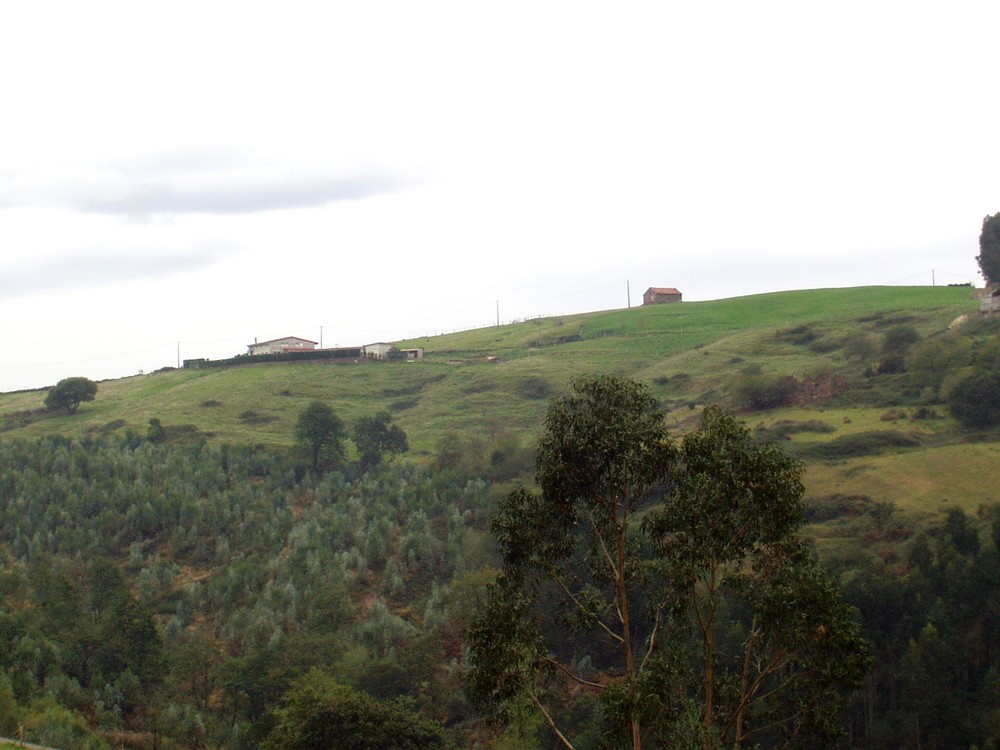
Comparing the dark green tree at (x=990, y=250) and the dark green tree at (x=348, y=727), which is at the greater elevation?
the dark green tree at (x=990, y=250)

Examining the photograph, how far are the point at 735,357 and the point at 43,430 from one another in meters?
55.6

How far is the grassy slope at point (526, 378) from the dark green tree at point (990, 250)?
3.36 meters

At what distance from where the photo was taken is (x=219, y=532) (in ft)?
189

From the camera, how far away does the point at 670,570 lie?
15102 millimetres

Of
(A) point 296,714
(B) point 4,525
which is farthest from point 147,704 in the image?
(B) point 4,525

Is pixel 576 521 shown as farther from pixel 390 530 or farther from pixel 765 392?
pixel 765 392

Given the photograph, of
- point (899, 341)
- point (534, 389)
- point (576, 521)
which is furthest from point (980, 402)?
point (576, 521)

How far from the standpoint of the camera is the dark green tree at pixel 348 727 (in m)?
29.0

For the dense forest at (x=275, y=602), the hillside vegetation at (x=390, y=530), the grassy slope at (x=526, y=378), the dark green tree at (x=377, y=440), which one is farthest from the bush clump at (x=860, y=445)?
the dark green tree at (x=377, y=440)

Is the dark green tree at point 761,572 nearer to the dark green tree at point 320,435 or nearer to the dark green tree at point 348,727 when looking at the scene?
the dark green tree at point 348,727

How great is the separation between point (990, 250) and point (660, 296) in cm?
4925

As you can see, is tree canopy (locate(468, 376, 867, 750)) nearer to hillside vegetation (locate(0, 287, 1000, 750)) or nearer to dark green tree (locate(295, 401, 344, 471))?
hillside vegetation (locate(0, 287, 1000, 750))

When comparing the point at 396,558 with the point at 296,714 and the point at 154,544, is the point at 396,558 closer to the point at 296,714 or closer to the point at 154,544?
the point at 154,544

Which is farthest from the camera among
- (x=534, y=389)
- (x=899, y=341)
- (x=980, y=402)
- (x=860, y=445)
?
(x=534, y=389)
